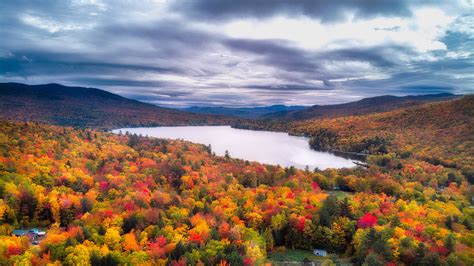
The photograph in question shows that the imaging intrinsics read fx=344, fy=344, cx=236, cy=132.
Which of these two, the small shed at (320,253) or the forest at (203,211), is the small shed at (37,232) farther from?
the small shed at (320,253)

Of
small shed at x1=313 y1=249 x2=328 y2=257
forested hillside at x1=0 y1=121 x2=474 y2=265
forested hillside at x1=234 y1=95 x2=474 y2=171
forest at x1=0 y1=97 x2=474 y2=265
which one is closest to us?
forested hillside at x1=0 y1=121 x2=474 y2=265

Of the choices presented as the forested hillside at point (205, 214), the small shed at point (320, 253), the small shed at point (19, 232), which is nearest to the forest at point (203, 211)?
the forested hillside at point (205, 214)

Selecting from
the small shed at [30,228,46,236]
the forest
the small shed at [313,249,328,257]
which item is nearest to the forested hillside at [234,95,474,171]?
the forest

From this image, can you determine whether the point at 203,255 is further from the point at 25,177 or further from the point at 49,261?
the point at 25,177

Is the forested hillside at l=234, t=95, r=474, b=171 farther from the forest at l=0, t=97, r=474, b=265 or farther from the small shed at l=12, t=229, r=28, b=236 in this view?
the small shed at l=12, t=229, r=28, b=236

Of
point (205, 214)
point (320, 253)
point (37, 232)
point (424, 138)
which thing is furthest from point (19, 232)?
point (424, 138)

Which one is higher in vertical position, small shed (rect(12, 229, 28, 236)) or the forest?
the forest

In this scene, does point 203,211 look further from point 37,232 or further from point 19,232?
point 19,232
